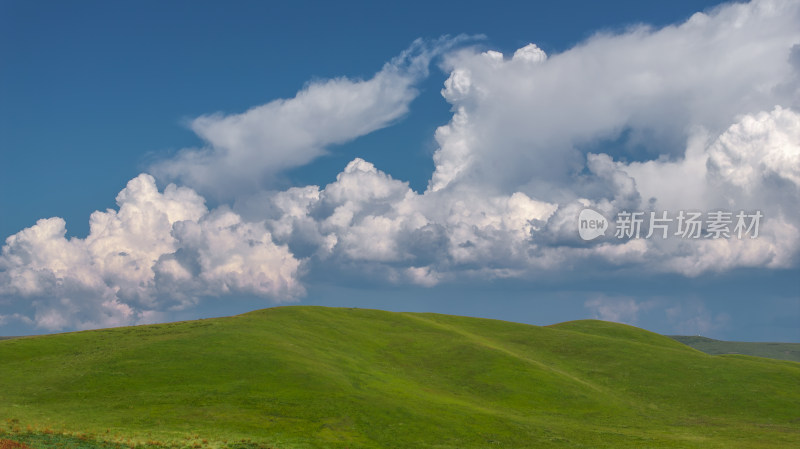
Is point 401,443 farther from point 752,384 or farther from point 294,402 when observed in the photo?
point 752,384

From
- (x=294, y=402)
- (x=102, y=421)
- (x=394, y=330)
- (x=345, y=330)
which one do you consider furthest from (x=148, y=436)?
(x=394, y=330)

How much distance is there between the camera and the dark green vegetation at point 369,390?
55.5 metres

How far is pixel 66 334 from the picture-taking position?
287ft

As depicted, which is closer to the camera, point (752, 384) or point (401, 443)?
point (401, 443)

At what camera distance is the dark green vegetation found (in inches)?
2186

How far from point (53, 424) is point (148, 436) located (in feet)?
35.0

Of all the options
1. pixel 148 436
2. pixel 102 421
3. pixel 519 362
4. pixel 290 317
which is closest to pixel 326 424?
pixel 148 436

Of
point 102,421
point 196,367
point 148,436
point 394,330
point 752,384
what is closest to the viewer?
point 148,436

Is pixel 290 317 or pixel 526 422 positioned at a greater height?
pixel 290 317

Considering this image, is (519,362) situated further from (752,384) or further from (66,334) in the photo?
(66,334)

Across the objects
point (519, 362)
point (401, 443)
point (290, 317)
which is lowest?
point (401, 443)

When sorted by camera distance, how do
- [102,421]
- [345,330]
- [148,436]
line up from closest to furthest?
[148,436] → [102,421] → [345,330]

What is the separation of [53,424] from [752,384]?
94.5 metres

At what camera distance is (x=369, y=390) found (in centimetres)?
6919
